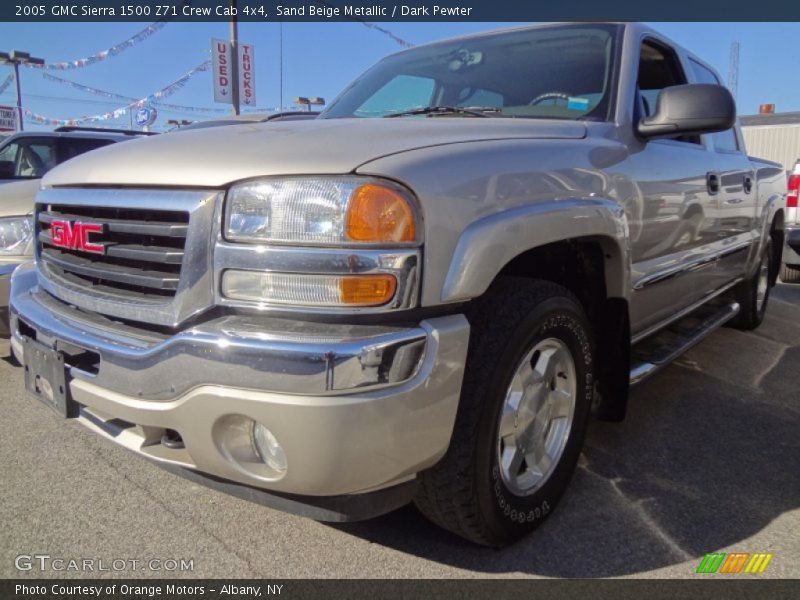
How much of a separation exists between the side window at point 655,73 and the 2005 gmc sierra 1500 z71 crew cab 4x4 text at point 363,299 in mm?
364

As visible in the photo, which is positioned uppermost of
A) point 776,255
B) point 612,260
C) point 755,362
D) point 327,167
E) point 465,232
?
point 327,167

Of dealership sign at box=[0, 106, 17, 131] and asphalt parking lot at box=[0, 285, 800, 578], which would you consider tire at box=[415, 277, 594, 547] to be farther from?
dealership sign at box=[0, 106, 17, 131]

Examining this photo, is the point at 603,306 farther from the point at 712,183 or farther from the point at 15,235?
the point at 15,235

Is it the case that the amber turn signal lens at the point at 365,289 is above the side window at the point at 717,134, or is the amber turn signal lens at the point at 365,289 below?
below

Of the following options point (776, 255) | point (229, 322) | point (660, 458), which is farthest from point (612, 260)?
point (776, 255)

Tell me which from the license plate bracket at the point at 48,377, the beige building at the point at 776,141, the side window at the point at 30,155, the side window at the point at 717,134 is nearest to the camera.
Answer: the license plate bracket at the point at 48,377

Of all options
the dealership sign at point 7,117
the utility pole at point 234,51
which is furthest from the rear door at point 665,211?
the dealership sign at point 7,117

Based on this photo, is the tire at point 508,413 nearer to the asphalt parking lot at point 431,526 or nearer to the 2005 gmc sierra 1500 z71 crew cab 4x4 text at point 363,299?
the 2005 gmc sierra 1500 z71 crew cab 4x4 text at point 363,299

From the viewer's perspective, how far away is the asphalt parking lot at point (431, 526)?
2014 mm

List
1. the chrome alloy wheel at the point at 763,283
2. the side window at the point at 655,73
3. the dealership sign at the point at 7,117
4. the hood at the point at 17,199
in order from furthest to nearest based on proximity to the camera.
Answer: the dealership sign at the point at 7,117, the chrome alloy wheel at the point at 763,283, the hood at the point at 17,199, the side window at the point at 655,73
